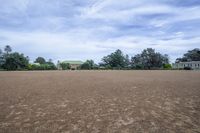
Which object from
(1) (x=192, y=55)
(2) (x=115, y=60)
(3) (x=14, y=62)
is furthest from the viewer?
(1) (x=192, y=55)

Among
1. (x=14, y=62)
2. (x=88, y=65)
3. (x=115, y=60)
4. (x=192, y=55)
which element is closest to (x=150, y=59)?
(x=115, y=60)

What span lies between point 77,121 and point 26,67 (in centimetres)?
6130

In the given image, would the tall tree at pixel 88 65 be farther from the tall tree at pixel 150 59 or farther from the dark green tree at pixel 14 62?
the dark green tree at pixel 14 62

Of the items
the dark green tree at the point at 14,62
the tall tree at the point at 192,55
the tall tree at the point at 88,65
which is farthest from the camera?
the tall tree at the point at 192,55

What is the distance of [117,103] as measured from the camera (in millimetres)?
7168

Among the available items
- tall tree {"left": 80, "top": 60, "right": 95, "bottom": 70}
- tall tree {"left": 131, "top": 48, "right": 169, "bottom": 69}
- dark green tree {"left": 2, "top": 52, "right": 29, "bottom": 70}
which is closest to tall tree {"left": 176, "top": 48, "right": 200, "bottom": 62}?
tall tree {"left": 131, "top": 48, "right": 169, "bottom": 69}

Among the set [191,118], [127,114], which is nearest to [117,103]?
[127,114]

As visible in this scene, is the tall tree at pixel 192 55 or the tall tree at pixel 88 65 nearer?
the tall tree at pixel 88 65

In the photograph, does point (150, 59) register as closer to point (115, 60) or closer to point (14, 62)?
point (115, 60)

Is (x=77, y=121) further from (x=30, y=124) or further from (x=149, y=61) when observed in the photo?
(x=149, y=61)

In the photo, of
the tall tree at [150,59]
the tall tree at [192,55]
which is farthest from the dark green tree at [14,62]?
Answer: the tall tree at [192,55]

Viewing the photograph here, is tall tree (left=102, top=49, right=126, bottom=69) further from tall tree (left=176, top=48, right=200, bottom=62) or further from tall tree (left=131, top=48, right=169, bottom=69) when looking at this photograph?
tall tree (left=176, top=48, right=200, bottom=62)

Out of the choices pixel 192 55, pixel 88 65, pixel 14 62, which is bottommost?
pixel 88 65

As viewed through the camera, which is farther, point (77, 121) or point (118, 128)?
point (77, 121)
